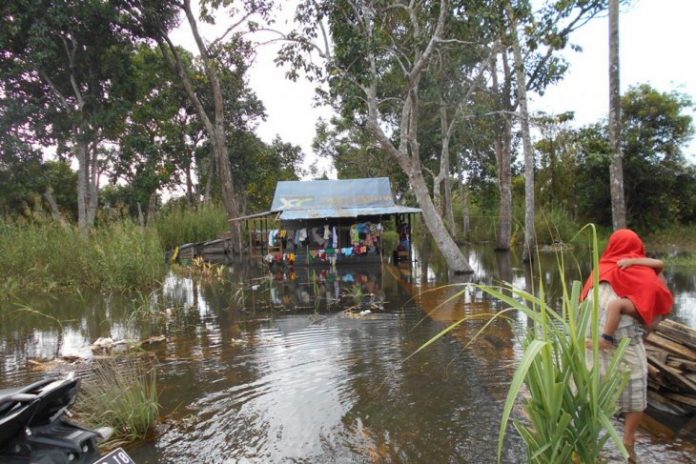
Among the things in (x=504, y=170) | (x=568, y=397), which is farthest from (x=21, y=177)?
(x=568, y=397)

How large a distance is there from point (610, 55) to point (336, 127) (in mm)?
26900

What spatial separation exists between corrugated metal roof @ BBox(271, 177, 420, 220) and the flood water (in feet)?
21.8

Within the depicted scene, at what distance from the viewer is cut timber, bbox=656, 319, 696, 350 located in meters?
3.98

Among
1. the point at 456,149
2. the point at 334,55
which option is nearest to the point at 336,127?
the point at 456,149

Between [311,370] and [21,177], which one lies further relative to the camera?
[21,177]

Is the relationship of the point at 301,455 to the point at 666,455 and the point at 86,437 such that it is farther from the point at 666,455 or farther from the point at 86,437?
the point at 666,455

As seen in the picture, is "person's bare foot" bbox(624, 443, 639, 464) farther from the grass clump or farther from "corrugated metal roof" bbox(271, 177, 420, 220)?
"corrugated metal roof" bbox(271, 177, 420, 220)

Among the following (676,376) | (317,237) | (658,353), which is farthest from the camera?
(317,237)

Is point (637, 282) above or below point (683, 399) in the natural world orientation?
above

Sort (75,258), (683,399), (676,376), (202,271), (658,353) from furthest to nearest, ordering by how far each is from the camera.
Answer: (202,271) < (75,258) < (658,353) < (683,399) < (676,376)

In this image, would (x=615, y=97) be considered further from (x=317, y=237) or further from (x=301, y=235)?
(x=301, y=235)

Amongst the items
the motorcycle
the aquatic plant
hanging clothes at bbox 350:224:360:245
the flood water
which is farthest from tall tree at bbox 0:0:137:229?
the motorcycle

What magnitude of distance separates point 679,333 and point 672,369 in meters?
0.38

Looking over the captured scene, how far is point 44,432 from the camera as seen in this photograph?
2.16m
